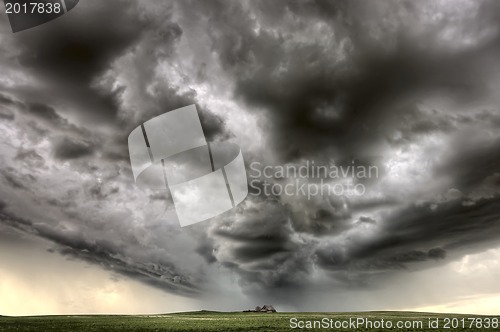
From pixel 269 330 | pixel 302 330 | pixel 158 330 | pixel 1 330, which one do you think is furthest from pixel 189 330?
pixel 1 330

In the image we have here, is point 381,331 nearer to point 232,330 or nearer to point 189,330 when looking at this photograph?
point 232,330

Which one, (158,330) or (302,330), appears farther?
(158,330)

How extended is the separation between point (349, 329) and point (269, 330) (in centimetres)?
1333

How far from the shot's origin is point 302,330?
57406mm

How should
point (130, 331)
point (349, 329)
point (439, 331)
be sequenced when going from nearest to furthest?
point (439, 331) → point (349, 329) → point (130, 331)

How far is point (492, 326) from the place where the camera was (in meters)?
54.8

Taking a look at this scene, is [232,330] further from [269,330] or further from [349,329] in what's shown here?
[349,329]

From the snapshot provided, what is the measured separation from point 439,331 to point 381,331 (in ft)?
28.6

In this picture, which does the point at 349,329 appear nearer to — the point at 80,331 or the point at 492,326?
the point at 492,326

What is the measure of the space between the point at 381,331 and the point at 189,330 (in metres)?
33.2

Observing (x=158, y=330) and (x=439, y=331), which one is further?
(x=158, y=330)

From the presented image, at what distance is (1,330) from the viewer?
190 ft

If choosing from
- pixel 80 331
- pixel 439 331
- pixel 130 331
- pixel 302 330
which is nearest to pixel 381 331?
pixel 439 331

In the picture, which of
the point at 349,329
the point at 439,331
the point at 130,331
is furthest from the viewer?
the point at 130,331
